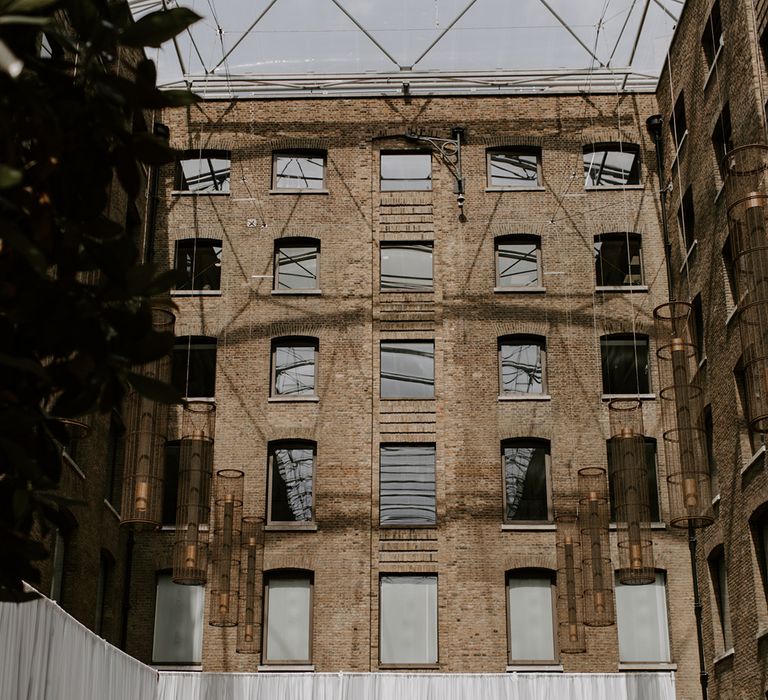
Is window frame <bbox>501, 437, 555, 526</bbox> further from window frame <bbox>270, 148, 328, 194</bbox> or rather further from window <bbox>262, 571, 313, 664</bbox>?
window frame <bbox>270, 148, 328, 194</bbox>

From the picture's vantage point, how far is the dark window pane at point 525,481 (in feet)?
76.7

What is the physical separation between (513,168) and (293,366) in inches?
250

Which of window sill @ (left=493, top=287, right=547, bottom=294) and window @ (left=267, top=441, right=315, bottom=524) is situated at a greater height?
window sill @ (left=493, top=287, right=547, bottom=294)

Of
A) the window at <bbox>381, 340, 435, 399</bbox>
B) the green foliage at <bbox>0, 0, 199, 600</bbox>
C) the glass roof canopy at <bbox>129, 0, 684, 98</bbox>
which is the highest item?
the glass roof canopy at <bbox>129, 0, 684, 98</bbox>

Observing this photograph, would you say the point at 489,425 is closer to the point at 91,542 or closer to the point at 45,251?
the point at 91,542

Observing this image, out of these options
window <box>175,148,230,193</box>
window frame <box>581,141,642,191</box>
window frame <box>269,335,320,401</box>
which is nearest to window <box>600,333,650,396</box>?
window frame <box>581,141,642,191</box>

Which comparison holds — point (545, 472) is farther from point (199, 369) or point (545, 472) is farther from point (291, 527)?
point (199, 369)

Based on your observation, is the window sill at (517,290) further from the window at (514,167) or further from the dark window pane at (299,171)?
the dark window pane at (299,171)

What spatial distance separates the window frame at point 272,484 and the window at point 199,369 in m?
1.88

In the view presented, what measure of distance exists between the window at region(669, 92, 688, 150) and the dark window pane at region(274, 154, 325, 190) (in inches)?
A: 289

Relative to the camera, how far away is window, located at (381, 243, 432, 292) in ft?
81.8

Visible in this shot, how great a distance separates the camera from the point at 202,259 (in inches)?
1001

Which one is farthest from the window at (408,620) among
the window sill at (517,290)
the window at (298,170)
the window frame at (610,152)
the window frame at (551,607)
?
the window frame at (610,152)

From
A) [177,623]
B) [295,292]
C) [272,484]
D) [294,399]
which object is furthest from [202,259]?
[177,623]
